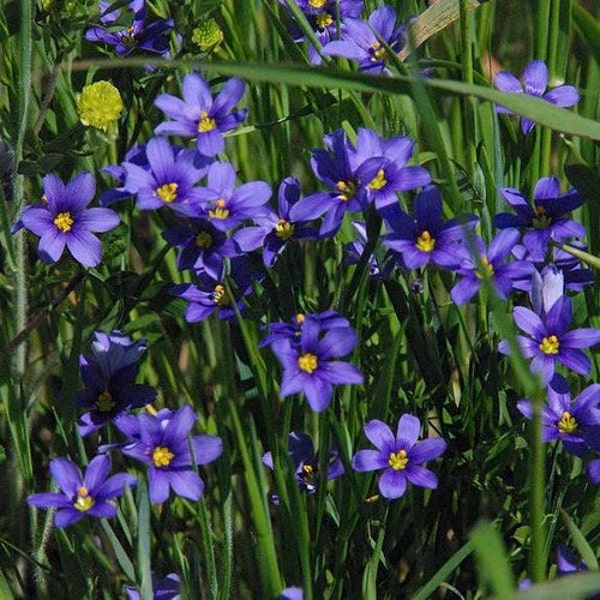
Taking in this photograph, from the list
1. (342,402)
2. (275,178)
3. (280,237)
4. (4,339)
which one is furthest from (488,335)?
(4,339)

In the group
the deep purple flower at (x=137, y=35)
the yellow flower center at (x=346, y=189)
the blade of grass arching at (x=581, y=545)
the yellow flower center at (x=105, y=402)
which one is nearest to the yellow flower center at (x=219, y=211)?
the yellow flower center at (x=346, y=189)

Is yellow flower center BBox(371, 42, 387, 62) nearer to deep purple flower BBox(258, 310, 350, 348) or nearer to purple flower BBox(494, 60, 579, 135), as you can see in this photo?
purple flower BBox(494, 60, 579, 135)

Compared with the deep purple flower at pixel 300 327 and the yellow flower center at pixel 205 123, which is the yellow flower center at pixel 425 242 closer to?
the deep purple flower at pixel 300 327

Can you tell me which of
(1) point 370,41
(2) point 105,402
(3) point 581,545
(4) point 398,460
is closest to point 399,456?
(4) point 398,460

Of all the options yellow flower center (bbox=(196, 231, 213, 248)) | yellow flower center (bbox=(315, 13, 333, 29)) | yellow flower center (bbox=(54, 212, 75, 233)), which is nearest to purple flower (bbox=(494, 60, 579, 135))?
yellow flower center (bbox=(315, 13, 333, 29))

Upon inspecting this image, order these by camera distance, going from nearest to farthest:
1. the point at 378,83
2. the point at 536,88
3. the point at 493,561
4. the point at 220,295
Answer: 1. the point at 493,561
2. the point at 378,83
3. the point at 220,295
4. the point at 536,88

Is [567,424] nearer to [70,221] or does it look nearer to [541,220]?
[541,220]

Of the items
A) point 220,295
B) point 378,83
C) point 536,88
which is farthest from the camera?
point 536,88
